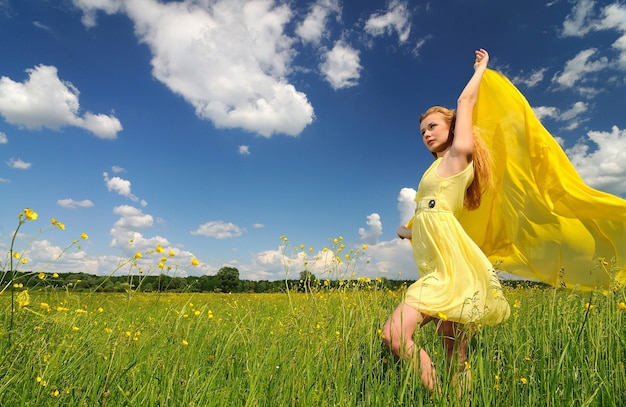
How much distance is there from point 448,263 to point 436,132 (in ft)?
4.19

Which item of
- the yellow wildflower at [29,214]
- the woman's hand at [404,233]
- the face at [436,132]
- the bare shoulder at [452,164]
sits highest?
the face at [436,132]

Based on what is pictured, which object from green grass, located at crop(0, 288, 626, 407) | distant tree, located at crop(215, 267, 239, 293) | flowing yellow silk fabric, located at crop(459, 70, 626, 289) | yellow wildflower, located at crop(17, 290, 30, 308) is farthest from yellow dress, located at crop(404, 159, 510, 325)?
yellow wildflower, located at crop(17, 290, 30, 308)

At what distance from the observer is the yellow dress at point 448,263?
11.1 feet

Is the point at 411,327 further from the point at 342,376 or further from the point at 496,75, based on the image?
the point at 496,75

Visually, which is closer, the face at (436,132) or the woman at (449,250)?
the woman at (449,250)

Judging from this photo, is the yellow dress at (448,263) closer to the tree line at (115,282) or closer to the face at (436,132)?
the face at (436,132)

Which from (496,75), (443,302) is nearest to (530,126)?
(496,75)

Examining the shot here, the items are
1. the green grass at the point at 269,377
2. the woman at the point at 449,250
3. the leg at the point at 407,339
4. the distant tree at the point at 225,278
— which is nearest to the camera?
the green grass at the point at 269,377

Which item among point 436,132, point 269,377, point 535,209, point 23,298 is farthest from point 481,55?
point 23,298

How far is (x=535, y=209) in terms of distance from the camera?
4.94 metres

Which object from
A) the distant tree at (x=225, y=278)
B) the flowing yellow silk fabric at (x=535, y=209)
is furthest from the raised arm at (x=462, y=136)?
the distant tree at (x=225, y=278)

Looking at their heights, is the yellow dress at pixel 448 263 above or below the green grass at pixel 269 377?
above

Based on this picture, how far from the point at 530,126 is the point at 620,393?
3.02 meters

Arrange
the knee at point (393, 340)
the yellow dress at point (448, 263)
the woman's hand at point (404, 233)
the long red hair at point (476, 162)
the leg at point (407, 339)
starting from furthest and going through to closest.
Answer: the woman's hand at point (404, 233), the long red hair at point (476, 162), the yellow dress at point (448, 263), the knee at point (393, 340), the leg at point (407, 339)
